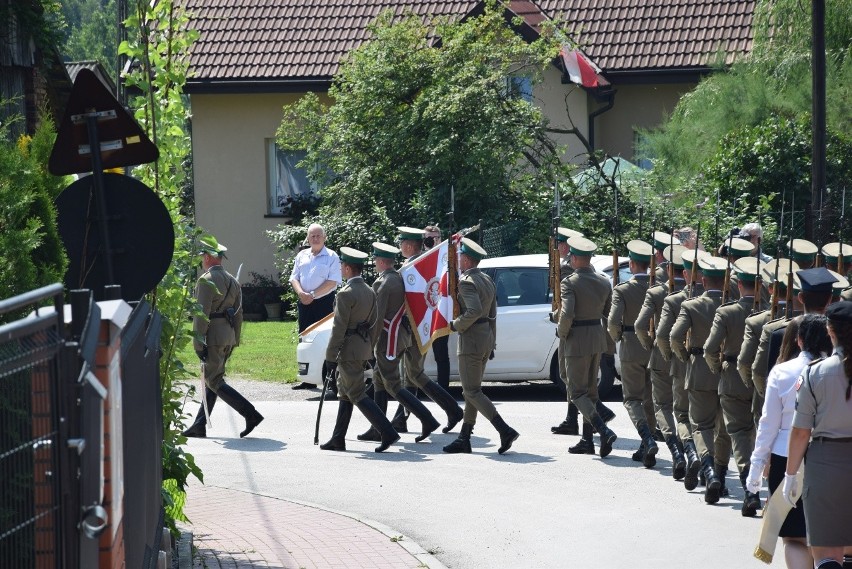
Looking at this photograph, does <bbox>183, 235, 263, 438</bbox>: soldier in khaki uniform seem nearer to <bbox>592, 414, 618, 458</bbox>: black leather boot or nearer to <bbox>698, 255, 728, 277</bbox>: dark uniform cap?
<bbox>592, 414, 618, 458</bbox>: black leather boot

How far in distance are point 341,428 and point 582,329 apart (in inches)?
96.5

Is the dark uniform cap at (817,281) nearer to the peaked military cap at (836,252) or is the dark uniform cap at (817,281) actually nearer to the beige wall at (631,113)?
the peaked military cap at (836,252)

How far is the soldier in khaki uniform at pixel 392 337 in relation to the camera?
12461mm

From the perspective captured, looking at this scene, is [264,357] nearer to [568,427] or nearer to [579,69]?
[568,427]

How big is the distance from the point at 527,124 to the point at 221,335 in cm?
907

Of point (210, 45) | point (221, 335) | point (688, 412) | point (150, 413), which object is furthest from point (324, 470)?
point (210, 45)

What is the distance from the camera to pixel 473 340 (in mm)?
11977

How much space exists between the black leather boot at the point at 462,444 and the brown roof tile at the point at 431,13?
15345 millimetres

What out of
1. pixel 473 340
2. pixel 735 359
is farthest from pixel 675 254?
pixel 473 340

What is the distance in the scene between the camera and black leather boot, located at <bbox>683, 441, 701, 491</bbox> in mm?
9922

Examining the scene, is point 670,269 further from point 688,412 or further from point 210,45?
point 210,45

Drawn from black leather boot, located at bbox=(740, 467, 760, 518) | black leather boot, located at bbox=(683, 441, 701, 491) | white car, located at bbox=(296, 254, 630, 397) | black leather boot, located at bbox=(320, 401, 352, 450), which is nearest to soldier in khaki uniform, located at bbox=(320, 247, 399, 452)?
black leather boot, located at bbox=(320, 401, 352, 450)

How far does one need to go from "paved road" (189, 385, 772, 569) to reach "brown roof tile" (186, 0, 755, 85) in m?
14.4

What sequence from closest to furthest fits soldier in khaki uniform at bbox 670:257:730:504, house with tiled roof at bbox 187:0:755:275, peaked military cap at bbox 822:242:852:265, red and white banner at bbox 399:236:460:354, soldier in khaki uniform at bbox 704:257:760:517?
soldier in khaki uniform at bbox 704:257:760:517
soldier in khaki uniform at bbox 670:257:730:504
peaked military cap at bbox 822:242:852:265
red and white banner at bbox 399:236:460:354
house with tiled roof at bbox 187:0:755:275
